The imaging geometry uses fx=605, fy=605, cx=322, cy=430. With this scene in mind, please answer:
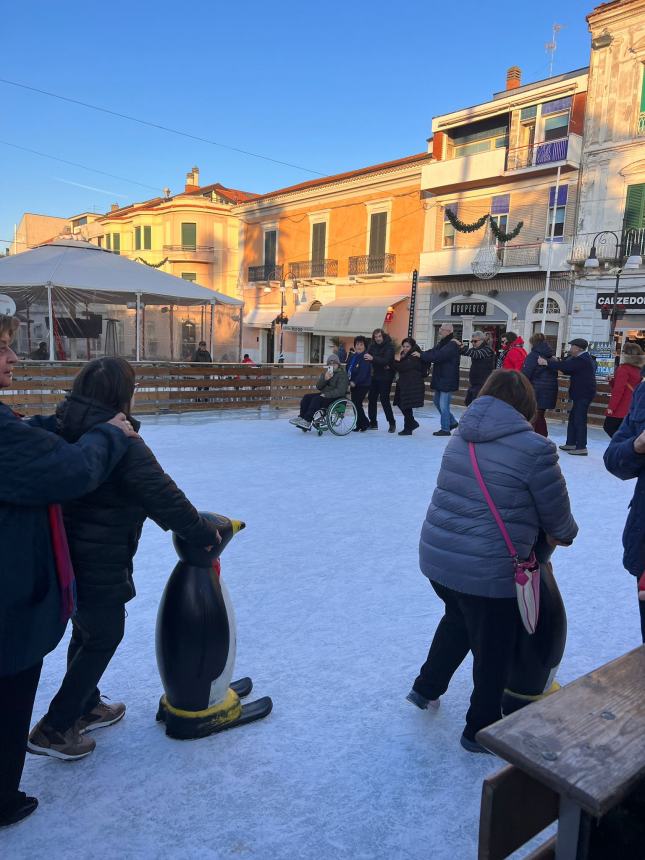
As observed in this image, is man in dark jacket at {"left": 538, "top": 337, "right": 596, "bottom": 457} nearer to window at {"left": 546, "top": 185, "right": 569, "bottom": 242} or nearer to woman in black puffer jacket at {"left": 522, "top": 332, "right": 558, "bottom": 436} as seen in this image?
woman in black puffer jacket at {"left": 522, "top": 332, "right": 558, "bottom": 436}

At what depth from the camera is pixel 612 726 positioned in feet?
4.71

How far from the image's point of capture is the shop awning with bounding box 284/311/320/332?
963 inches

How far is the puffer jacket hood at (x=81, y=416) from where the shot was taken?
6.25ft

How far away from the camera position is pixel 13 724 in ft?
5.79

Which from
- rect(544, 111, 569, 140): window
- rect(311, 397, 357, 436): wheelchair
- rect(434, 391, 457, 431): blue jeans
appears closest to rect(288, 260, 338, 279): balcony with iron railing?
rect(544, 111, 569, 140): window

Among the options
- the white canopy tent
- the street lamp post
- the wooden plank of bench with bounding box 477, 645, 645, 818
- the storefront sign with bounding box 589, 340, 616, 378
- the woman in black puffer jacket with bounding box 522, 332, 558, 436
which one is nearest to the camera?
the wooden plank of bench with bounding box 477, 645, 645, 818

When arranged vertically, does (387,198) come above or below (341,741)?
above

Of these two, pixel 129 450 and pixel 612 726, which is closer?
pixel 612 726

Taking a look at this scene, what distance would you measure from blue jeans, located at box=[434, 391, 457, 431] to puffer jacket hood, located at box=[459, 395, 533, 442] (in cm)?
746

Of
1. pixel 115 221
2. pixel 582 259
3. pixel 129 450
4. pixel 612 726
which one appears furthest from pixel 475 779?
pixel 115 221

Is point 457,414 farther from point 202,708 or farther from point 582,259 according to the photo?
point 202,708

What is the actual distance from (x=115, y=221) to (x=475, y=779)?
37145mm

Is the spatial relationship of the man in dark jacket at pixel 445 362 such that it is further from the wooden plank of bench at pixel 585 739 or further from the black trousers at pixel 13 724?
the black trousers at pixel 13 724

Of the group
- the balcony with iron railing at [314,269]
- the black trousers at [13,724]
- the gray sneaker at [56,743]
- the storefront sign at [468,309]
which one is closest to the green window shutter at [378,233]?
the balcony with iron railing at [314,269]
